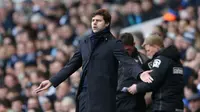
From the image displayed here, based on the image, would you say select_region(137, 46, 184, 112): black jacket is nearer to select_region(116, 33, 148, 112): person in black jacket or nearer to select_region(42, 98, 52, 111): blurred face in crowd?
select_region(116, 33, 148, 112): person in black jacket

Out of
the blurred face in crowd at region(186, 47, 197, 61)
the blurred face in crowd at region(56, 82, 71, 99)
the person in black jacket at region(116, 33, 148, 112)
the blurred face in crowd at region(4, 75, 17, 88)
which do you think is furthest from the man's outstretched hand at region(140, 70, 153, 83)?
the blurred face in crowd at region(4, 75, 17, 88)

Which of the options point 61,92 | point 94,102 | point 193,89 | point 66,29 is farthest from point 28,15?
point 94,102

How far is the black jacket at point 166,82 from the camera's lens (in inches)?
402

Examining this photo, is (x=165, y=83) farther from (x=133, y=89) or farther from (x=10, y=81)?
(x=10, y=81)

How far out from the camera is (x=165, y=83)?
10.3 meters

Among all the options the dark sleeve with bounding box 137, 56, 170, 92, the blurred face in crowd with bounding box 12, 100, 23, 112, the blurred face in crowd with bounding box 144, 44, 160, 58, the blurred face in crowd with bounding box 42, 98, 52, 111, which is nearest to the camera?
the dark sleeve with bounding box 137, 56, 170, 92

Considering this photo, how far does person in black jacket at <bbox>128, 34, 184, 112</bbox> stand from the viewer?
1020 centimetres

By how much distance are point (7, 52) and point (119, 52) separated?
1004cm

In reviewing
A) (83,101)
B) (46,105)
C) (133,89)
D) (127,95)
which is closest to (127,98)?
(127,95)

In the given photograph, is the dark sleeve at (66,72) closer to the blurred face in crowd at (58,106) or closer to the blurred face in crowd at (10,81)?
the blurred face in crowd at (58,106)

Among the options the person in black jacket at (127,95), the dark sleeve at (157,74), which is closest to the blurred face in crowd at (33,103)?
the person in black jacket at (127,95)

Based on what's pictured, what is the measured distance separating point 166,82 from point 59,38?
322 inches

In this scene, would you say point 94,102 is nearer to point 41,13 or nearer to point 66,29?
point 66,29

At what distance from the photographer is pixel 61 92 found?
1495 centimetres
